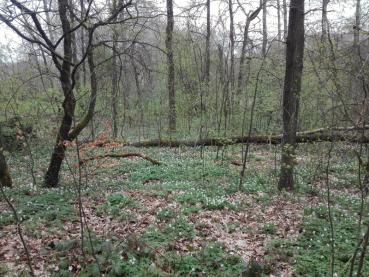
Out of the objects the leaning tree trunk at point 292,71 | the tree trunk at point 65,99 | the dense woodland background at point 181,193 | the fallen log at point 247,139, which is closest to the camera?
the dense woodland background at point 181,193

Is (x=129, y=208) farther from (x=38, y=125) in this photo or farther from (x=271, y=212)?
(x=38, y=125)

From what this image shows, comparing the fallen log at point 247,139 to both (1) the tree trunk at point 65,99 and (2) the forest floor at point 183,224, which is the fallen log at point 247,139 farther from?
(1) the tree trunk at point 65,99

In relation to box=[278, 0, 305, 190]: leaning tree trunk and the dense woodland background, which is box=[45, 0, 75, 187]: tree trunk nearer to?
the dense woodland background

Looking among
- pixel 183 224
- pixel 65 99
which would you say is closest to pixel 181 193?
pixel 183 224

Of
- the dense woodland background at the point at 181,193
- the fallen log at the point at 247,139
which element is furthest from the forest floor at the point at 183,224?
the fallen log at the point at 247,139

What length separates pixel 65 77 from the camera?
29.7 ft

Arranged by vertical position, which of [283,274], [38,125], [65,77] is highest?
[65,77]

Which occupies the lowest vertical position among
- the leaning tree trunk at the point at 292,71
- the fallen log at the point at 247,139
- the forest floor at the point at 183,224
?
the forest floor at the point at 183,224

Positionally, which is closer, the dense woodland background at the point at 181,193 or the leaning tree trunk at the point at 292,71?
the dense woodland background at the point at 181,193

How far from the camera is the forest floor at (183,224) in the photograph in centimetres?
540

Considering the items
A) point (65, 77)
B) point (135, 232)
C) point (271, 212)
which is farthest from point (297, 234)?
point (65, 77)

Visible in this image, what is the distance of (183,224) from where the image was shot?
7.15m

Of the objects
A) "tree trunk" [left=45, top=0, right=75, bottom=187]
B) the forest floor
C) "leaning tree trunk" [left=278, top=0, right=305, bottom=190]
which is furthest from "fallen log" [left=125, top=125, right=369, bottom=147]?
"tree trunk" [left=45, top=0, right=75, bottom=187]

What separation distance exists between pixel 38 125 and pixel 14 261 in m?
8.96
